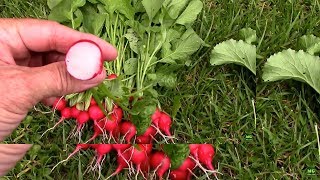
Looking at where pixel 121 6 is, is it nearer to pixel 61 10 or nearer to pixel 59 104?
pixel 61 10

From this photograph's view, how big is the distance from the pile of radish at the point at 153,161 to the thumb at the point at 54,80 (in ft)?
1.60

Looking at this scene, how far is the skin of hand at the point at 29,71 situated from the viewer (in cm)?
145

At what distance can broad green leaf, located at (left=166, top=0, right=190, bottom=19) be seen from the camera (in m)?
2.21

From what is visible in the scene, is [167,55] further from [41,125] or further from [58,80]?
[58,80]

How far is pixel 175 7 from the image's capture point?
2.23m

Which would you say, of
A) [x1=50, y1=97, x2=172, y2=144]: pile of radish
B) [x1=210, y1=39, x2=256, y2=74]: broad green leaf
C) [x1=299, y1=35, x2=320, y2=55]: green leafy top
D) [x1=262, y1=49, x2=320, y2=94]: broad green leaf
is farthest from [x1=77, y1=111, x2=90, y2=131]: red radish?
[x1=299, y1=35, x2=320, y2=55]: green leafy top

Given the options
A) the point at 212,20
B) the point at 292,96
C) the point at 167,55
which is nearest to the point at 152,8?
the point at 167,55

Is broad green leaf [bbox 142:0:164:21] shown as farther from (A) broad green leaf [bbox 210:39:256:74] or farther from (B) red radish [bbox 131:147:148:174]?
(B) red radish [bbox 131:147:148:174]

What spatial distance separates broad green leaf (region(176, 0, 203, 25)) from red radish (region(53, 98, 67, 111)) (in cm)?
57

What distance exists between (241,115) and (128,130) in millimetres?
455

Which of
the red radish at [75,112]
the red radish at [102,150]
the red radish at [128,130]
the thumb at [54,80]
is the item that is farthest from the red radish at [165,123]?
the thumb at [54,80]

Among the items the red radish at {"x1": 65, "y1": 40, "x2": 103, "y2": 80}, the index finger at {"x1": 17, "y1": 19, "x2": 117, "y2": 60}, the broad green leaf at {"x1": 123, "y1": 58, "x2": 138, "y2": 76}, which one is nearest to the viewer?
the red radish at {"x1": 65, "y1": 40, "x2": 103, "y2": 80}

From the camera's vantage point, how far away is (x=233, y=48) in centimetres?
219

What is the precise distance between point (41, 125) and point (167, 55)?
23.2 inches
